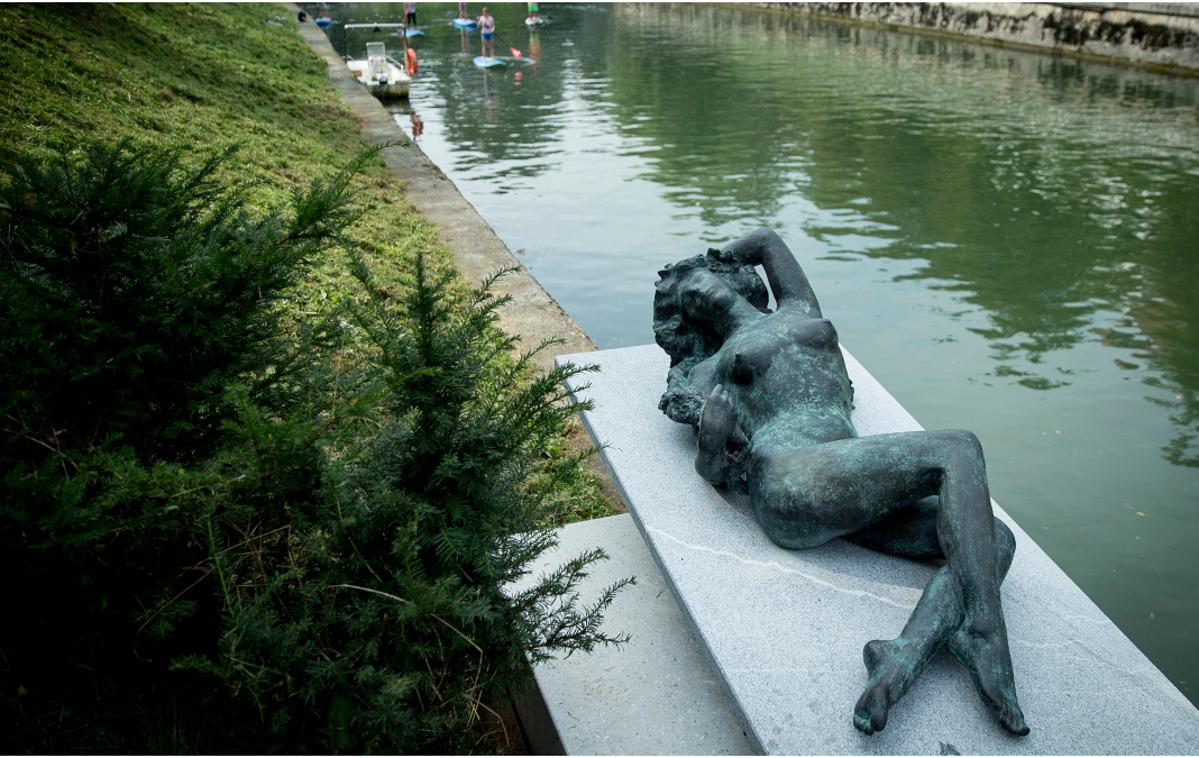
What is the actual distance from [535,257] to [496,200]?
2538mm

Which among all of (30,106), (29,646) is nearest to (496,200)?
(30,106)

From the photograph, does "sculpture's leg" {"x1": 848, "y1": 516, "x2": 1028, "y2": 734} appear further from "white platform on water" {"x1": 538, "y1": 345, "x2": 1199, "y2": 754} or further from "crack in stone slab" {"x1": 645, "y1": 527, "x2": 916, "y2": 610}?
"crack in stone slab" {"x1": 645, "y1": 527, "x2": 916, "y2": 610}

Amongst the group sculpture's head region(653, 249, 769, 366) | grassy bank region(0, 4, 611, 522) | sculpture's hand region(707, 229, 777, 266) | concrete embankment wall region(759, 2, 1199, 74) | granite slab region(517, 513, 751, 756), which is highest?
concrete embankment wall region(759, 2, 1199, 74)

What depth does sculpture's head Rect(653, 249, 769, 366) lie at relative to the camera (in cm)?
460

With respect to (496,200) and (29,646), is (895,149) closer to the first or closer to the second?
(496,200)

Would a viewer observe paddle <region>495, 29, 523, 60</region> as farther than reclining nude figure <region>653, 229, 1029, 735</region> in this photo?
Yes

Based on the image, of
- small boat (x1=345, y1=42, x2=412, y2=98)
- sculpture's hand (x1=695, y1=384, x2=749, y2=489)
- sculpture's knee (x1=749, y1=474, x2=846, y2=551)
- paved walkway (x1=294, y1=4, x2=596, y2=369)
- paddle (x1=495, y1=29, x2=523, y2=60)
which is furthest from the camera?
paddle (x1=495, y1=29, x2=523, y2=60)

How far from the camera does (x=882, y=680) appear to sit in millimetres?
2789

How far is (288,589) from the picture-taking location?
2.33 meters

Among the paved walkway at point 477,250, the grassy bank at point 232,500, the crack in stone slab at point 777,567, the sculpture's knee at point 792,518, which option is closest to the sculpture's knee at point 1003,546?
the crack in stone slab at point 777,567

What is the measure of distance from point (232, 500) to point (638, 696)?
181cm

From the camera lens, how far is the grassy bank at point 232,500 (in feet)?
6.85

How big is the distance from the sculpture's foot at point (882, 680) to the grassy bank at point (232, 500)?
2.80ft

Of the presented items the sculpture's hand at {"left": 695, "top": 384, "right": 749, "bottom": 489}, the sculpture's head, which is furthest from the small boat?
the sculpture's hand at {"left": 695, "top": 384, "right": 749, "bottom": 489}
